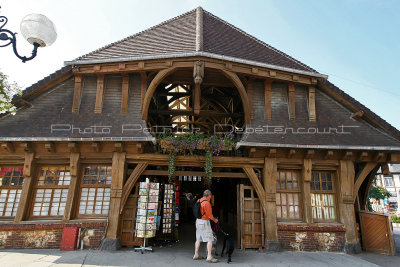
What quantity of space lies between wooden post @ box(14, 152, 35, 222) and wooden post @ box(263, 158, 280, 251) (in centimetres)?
724

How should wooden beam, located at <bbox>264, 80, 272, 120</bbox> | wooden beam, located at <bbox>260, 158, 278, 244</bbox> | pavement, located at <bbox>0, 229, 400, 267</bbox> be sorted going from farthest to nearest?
wooden beam, located at <bbox>264, 80, 272, 120</bbox>
wooden beam, located at <bbox>260, 158, 278, 244</bbox>
pavement, located at <bbox>0, 229, 400, 267</bbox>

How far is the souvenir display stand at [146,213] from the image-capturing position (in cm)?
692

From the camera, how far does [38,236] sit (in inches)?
281

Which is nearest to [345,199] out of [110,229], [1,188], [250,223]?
[250,223]

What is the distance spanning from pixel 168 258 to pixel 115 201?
7.66ft

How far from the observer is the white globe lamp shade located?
3.70 metres

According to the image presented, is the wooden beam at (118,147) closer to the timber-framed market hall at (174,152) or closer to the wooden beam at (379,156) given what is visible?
the timber-framed market hall at (174,152)

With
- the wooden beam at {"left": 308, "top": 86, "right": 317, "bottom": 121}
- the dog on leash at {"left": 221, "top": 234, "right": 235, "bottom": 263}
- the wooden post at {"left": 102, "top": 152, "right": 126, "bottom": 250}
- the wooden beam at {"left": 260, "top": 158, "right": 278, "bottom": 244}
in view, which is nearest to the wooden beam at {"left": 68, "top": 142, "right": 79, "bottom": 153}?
the wooden post at {"left": 102, "top": 152, "right": 126, "bottom": 250}

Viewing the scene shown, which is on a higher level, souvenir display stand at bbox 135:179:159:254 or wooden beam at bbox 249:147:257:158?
wooden beam at bbox 249:147:257:158

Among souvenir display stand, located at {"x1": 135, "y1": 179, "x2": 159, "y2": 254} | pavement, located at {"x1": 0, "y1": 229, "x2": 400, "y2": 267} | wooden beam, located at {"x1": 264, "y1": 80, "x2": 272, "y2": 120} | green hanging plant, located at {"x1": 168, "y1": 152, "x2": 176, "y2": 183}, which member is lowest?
pavement, located at {"x1": 0, "y1": 229, "x2": 400, "y2": 267}

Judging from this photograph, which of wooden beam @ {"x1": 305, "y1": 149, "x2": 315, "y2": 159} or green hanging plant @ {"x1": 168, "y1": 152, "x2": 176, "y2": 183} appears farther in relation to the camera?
wooden beam @ {"x1": 305, "y1": 149, "x2": 315, "y2": 159}

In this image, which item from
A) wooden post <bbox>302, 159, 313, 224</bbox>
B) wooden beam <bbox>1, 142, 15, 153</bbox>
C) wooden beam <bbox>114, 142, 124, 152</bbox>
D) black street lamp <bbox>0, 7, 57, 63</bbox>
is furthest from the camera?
wooden post <bbox>302, 159, 313, 224</bbox>

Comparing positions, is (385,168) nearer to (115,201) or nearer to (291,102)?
(291,102)

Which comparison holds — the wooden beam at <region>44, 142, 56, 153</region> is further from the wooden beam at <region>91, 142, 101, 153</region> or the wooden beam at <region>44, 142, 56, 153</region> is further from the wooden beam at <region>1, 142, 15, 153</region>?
the wooden beam at <region>91, 142, 101, 153</region>
